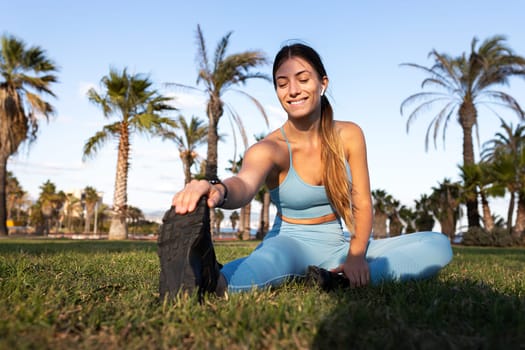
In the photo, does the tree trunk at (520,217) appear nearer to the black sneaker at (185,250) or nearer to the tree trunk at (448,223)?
the tree trunk at (448,223)

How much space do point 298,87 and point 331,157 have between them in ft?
1.68

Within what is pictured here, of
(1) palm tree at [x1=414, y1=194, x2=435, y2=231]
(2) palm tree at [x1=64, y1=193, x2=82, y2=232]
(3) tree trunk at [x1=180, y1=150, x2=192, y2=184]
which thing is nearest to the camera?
(3) tree trunk at [x1=180, y1=150, x2=192, y2=184]

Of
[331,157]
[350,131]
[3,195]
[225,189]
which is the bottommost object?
[225,189]

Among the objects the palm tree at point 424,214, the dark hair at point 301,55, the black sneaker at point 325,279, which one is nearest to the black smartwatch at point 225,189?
the black sneaker at point 325,279

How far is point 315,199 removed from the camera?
120 inches

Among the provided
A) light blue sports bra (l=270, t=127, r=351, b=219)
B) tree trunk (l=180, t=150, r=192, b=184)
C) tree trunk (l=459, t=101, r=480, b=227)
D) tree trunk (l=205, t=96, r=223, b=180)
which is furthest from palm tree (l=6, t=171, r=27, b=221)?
light blue sports bra (l=270, t=127, r=351, b=219)

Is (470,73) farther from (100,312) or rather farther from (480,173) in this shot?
(100,312)

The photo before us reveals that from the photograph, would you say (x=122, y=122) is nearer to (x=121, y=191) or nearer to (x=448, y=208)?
(x=121, y=191)

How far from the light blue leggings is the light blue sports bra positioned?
9cm

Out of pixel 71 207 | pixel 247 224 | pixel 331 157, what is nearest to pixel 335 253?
pixel 331 157

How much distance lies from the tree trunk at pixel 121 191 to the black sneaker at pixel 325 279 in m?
20.9

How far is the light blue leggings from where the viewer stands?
9.02ft

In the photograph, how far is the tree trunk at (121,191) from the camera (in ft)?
73.3

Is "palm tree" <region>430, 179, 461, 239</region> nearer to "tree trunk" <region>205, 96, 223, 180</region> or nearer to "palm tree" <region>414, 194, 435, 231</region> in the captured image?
"palm tree" <region>414, 194, 435, 231</region>
